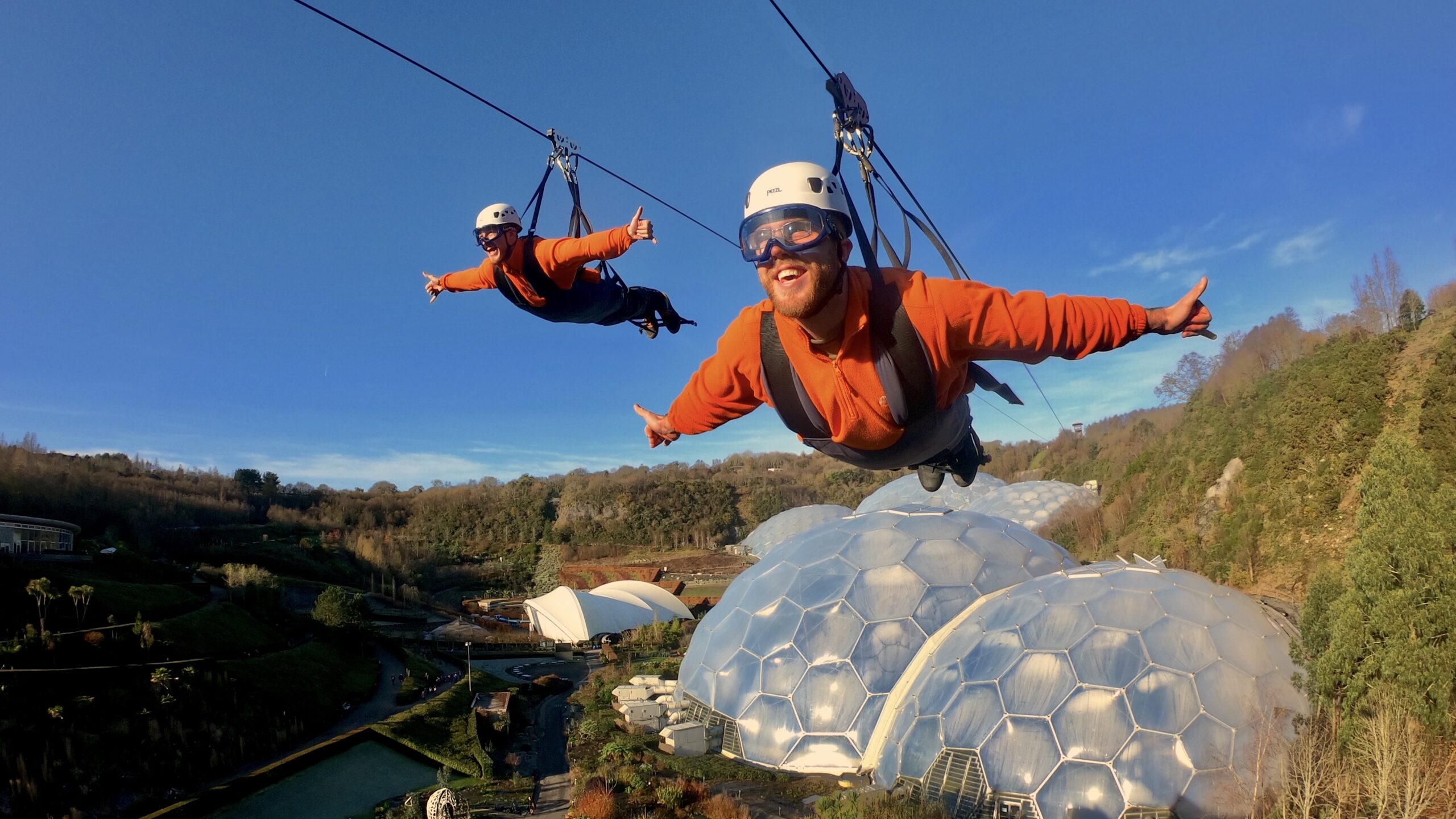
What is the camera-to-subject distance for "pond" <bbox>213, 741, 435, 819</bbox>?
771 inches

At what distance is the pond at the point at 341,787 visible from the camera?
1958 cm

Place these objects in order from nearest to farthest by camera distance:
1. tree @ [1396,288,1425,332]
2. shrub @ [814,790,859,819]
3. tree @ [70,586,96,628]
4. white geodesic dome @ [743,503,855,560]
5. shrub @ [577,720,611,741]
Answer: shrub @ [814,790,859,819] → shrub @ [577,720,611,741] → tree @ [70,586,96,628] → tree @ [1396,288,1425,332] → white geodesic dome @ [743,503,855,560]

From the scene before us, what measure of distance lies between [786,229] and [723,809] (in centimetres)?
1558

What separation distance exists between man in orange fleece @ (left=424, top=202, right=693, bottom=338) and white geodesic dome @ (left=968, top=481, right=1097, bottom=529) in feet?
158

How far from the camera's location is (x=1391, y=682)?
11859mm

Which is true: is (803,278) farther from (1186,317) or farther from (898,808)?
(898,808)

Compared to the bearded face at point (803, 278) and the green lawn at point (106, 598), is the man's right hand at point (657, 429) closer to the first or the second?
the bearded face at point (803, 278)

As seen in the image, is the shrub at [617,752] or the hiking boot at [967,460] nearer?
the hiking boot at [967,460]

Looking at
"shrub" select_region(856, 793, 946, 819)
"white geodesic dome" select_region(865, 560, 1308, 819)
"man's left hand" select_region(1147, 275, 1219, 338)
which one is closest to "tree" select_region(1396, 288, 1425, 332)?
"white geodesic dome" select_region(865, 560, 1308, 819)

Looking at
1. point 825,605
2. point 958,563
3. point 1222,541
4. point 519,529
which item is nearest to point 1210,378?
point 1222,541

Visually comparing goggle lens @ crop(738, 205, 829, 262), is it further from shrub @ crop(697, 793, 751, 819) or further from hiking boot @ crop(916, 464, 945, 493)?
shrub @ crop(697, 793, 751, 819)

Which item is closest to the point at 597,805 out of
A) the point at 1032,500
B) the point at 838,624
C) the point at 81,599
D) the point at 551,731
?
the point at 838,624

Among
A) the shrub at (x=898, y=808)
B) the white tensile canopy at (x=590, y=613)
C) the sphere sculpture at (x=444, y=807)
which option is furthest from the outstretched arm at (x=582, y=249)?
the white tensile canopy at (x=590, y=613)

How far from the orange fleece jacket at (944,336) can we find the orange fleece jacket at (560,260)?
4.45 feet
